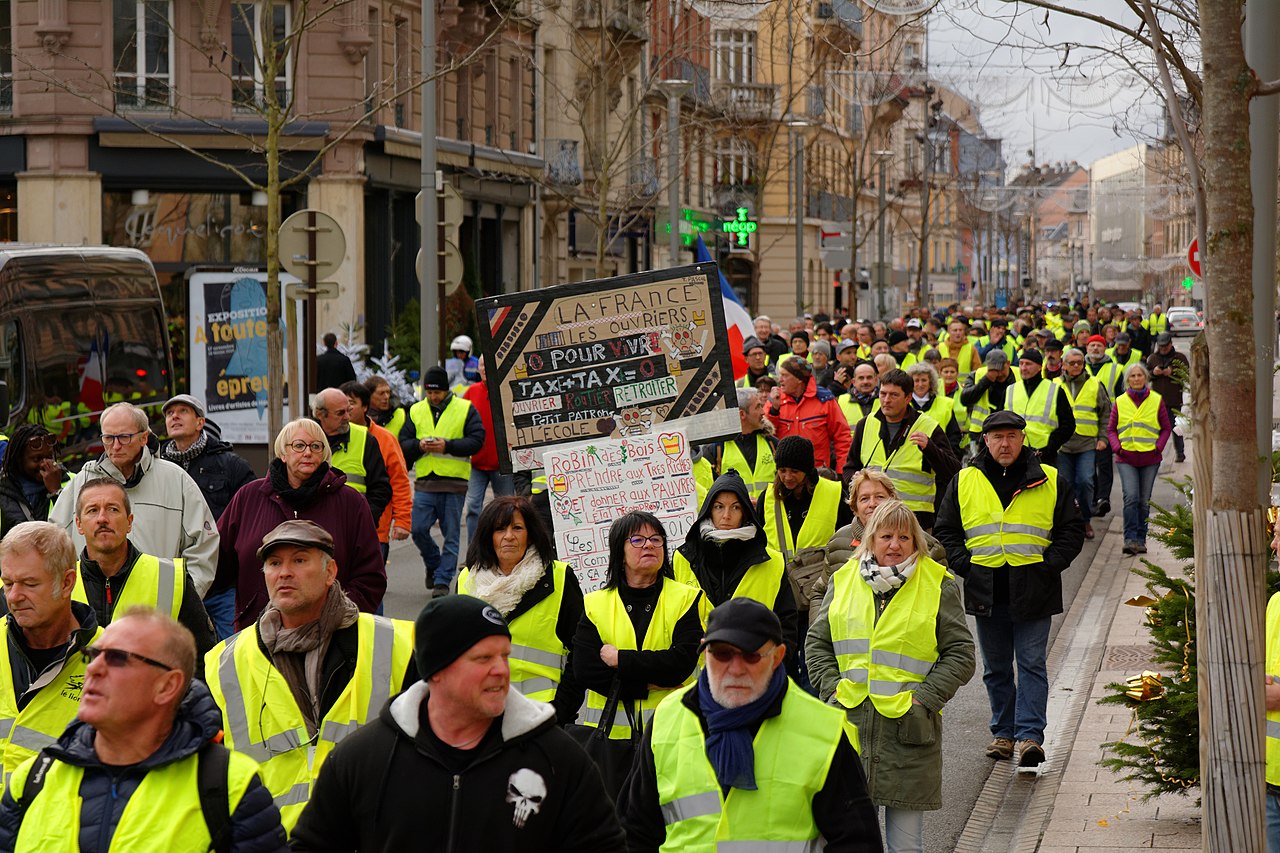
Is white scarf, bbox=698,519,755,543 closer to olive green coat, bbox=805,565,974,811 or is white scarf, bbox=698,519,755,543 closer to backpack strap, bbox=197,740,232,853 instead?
olive green coat, bbox=805,565,974,811

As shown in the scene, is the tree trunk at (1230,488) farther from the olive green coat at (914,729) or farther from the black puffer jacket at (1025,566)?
the black puffer jacket at (1025,566)

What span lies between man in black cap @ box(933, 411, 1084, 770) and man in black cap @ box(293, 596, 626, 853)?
541cm

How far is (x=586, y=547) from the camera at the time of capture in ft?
32.0

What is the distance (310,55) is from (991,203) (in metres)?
41.8

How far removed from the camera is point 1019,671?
9289mm

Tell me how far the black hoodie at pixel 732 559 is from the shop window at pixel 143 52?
83.5ft

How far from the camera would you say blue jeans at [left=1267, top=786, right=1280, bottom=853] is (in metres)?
5.88

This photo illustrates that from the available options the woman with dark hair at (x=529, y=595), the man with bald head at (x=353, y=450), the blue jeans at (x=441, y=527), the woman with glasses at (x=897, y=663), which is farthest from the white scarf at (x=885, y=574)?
the blue jeans at (x=441, y=527)

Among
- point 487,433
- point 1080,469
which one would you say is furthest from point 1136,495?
point 487,433

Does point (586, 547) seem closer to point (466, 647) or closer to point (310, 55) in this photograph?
point (466, 647)

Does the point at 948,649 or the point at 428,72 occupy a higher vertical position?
the point at 428,72

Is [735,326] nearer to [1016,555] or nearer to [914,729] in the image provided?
[1016,555]

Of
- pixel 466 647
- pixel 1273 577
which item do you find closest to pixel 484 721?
pixel 466 647

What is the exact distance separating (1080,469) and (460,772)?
14.5m
